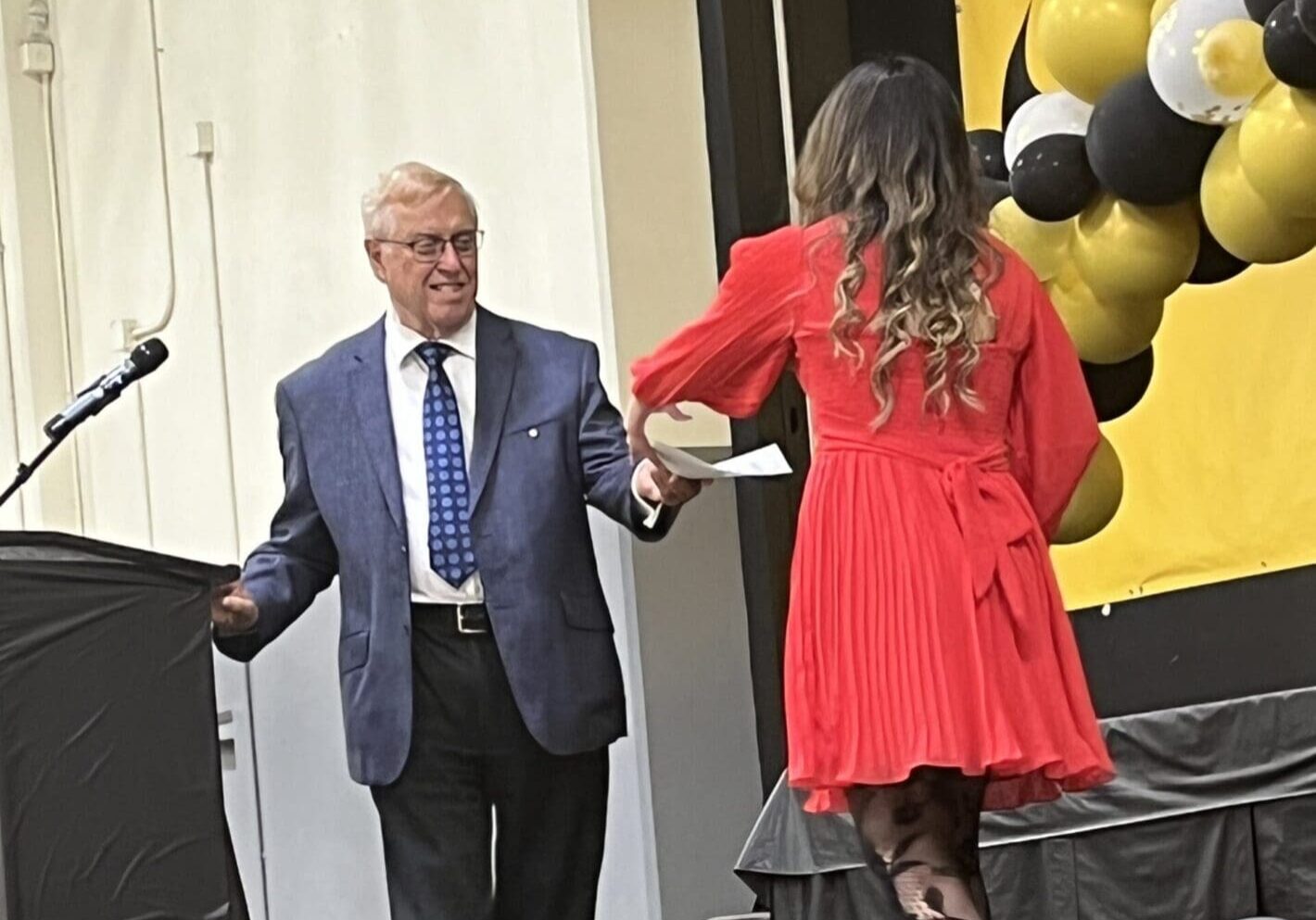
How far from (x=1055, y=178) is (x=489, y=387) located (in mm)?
1159

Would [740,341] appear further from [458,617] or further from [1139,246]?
Answer: [458,617]

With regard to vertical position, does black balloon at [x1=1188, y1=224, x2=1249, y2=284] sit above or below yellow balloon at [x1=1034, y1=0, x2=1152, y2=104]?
below

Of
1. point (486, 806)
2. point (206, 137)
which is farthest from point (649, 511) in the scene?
point (206, 137)

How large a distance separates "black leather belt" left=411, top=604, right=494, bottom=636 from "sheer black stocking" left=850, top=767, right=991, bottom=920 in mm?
1178

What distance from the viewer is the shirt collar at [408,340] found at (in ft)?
13.3

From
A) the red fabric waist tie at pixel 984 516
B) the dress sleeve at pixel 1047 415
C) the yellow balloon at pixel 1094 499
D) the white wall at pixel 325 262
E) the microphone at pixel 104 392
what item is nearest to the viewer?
the red fabric waist tie at pixel 984 516

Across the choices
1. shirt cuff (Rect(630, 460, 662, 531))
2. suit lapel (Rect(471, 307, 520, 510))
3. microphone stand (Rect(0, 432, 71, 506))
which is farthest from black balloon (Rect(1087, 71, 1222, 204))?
microphone stand (Rect(0, 432, 71, 506))

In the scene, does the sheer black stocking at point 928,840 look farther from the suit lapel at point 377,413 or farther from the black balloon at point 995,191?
the suit lapel at point 377,413

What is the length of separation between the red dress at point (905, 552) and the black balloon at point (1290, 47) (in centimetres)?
40

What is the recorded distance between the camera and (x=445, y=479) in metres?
3.97

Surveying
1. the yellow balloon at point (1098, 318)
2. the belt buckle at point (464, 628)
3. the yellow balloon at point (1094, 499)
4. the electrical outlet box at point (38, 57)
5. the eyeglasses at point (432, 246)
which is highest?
the electrical outlet box at point (38, 57)

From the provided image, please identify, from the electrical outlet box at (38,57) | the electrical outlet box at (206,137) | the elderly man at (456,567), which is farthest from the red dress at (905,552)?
the electrical outlet box at (38,57)

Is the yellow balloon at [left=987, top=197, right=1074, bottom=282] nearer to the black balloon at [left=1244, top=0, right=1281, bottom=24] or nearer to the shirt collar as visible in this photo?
the black balloon at [left=1244, top=0, right=1281, bottom=24]

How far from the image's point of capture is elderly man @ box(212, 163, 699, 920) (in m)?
3.81
